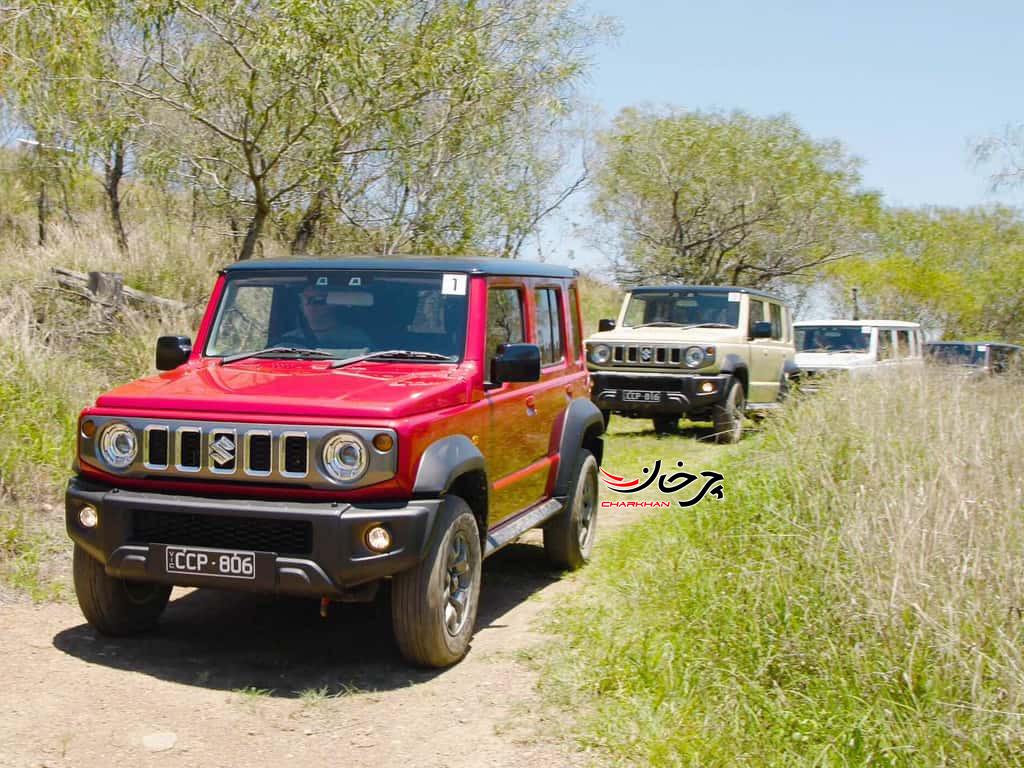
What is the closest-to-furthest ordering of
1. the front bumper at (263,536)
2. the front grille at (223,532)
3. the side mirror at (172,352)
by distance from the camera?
1. the front bumper at (263,536)
2. the front grille at (223,532)
3. the side mirror at (172,352)

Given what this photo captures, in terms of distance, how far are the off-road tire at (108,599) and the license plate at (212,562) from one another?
21.5 inches

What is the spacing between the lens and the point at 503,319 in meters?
6.27

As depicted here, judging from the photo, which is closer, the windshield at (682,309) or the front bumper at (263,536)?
the front bumper at (263,536)

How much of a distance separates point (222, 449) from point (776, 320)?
38.7 feet

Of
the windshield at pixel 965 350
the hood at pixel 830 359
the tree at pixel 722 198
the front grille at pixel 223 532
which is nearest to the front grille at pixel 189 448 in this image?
the front grille at pixel 223 532

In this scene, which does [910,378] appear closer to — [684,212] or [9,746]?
[9,746]

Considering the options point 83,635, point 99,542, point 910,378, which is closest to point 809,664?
point 99,542

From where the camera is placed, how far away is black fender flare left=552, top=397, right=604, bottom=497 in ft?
23.0

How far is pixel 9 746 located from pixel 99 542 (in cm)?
100

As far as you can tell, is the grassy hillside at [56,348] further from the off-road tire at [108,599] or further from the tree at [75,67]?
the tree at [75,67]

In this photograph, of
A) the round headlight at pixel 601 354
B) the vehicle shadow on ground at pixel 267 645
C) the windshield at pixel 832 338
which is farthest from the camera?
the windshield at pixel 832 338

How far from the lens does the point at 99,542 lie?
197 inches

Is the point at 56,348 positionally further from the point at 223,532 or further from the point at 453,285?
the point at 223,532

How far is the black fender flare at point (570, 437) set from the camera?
700cm
